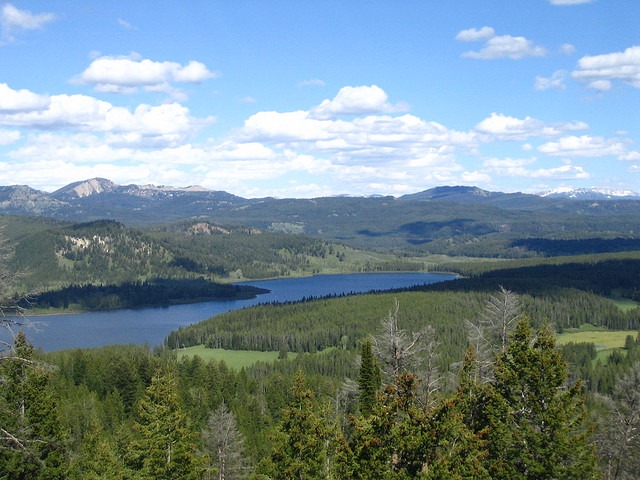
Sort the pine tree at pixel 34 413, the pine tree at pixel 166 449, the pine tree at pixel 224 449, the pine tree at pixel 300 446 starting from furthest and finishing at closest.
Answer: the pine tree at pixel 224 449, the pine tree at pixel 300 446, the pine tree at pixel 34 413, the pine tree at pixel 166 449

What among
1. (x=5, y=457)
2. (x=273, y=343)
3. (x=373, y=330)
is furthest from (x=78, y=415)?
(x=373, y=330)

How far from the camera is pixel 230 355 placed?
178m

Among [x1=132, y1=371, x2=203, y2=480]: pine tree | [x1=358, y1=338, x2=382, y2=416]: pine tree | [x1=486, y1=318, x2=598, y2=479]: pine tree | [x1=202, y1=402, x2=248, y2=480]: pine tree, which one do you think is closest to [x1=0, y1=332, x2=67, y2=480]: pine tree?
[x1=132, y1=371, x2=203, y2=480]: pine tree

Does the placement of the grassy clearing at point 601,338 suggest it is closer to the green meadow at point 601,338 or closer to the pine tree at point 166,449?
the green meadow at point 601,338

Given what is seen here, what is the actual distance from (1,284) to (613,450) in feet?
147

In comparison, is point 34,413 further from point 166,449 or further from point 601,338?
point 601,338

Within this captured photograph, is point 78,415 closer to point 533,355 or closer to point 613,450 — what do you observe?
point 613,450

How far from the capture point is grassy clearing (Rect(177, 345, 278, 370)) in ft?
548

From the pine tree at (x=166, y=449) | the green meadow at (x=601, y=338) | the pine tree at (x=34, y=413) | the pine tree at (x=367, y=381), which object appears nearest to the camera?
the pine tree at (x=166, y=449)

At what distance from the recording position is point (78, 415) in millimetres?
80438

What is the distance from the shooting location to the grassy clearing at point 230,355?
16704cm

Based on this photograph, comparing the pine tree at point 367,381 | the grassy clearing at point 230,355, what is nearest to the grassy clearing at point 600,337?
the grassy clearing at point 230,355

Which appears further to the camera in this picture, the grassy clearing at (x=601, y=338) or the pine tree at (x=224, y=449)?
the grassy clearing at (x=601, y=338)

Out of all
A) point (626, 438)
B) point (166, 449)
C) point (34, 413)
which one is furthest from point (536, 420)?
point (34, 413)
